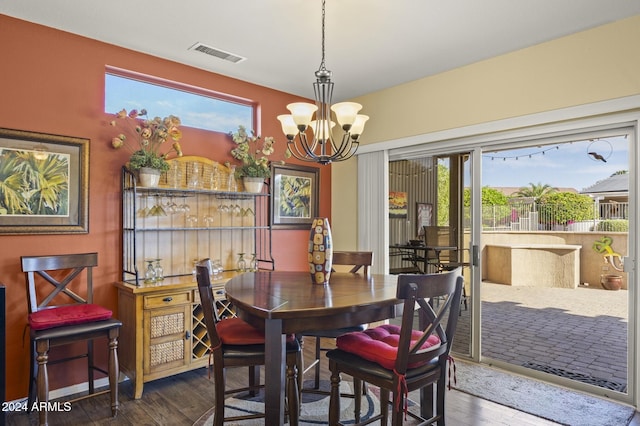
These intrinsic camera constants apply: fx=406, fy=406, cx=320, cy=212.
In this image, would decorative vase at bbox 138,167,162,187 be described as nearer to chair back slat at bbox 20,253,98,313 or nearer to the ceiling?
chair back slat at bbox 20,253,98,313

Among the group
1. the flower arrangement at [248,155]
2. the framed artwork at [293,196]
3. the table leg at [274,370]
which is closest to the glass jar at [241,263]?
the framed artwork at [293,196]

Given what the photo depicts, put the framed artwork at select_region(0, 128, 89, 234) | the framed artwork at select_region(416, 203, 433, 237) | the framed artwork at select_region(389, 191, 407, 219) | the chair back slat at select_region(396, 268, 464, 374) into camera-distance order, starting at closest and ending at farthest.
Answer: the chair back slat at select_region(396, 268, 464, 374)
the framed artwork at select_region(0, 128, 89, 234)
the framed artwork at select_region(416, 203, 433, 237)
the framed artwork at select_region(389, 191, 407, 219)

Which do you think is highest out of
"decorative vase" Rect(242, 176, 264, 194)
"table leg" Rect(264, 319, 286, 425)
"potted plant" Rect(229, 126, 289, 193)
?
"potted plant" Rect(229, 126, 289, 193)

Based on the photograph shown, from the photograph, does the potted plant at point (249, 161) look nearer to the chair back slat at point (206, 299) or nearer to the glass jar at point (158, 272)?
the glass jar at point (158, 272)

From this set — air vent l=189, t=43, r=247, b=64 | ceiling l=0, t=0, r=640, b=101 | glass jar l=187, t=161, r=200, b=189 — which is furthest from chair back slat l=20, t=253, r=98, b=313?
air vent l=189, t=43, r=247, b=64

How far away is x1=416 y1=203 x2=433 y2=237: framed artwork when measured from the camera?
14.0 feet

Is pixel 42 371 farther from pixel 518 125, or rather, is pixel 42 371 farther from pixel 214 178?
pixel 518 125

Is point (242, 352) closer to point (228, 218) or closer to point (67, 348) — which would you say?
point (67, 348)

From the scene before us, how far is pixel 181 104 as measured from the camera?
12.8 ft

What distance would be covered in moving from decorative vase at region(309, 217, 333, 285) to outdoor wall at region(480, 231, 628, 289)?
1936 millimetres

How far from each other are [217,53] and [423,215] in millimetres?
2575

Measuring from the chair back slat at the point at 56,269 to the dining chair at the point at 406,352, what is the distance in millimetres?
2069

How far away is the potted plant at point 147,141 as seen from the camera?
3.26 meters

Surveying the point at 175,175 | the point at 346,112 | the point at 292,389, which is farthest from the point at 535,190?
the point at 175,175
